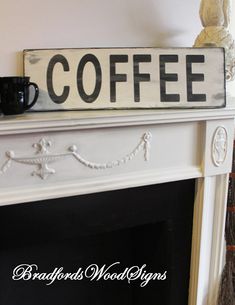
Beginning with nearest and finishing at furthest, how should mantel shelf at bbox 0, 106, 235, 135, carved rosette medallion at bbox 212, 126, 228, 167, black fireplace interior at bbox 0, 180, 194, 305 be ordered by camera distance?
mantel shelf at bbox 0, 106, 235, 135, black fireplace interior at bbox 0, 180, 194, 305, carved rosette medallion at bbox 212, 126, 228, 167

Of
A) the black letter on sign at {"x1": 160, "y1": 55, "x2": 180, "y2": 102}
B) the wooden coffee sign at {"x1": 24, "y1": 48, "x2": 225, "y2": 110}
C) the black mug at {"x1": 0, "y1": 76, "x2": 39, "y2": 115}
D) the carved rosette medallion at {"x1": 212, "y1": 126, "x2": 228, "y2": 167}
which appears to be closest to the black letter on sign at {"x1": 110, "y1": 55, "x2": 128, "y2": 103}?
the wooden coffee sign at {"x1": 24, "y1": 48, "x2": 225, "y2": 110}

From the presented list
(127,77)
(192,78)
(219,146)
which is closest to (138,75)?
(127,77)

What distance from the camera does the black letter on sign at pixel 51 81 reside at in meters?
1.00

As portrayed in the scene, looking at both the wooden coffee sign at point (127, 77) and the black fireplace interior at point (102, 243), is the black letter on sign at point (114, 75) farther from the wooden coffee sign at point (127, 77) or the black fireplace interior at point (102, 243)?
the black fireplace interior at point (102, 243)

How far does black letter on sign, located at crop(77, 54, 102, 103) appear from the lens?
1.00 m

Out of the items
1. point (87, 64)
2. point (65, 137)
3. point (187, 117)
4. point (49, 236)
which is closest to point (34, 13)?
point (87, 64)

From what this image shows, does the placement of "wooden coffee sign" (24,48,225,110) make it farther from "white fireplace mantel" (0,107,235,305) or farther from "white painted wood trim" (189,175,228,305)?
"white painted wood trim" (189,175,228,305)

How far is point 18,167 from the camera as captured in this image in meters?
0.89

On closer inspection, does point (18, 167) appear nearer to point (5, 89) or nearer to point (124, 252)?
point (5, 89)

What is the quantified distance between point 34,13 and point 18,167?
0.46 m

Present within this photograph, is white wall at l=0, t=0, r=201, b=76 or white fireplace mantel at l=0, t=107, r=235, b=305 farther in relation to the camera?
white wall at l=0, t=0, r=201, b=76

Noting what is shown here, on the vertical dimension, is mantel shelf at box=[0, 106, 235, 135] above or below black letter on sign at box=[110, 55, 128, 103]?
below

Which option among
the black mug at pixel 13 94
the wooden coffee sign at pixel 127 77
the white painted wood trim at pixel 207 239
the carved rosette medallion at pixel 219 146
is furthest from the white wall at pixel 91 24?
the white painted wood trim at pixel 207 239

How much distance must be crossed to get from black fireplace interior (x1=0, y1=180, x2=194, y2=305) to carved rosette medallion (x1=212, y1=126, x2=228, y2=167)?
11cm
